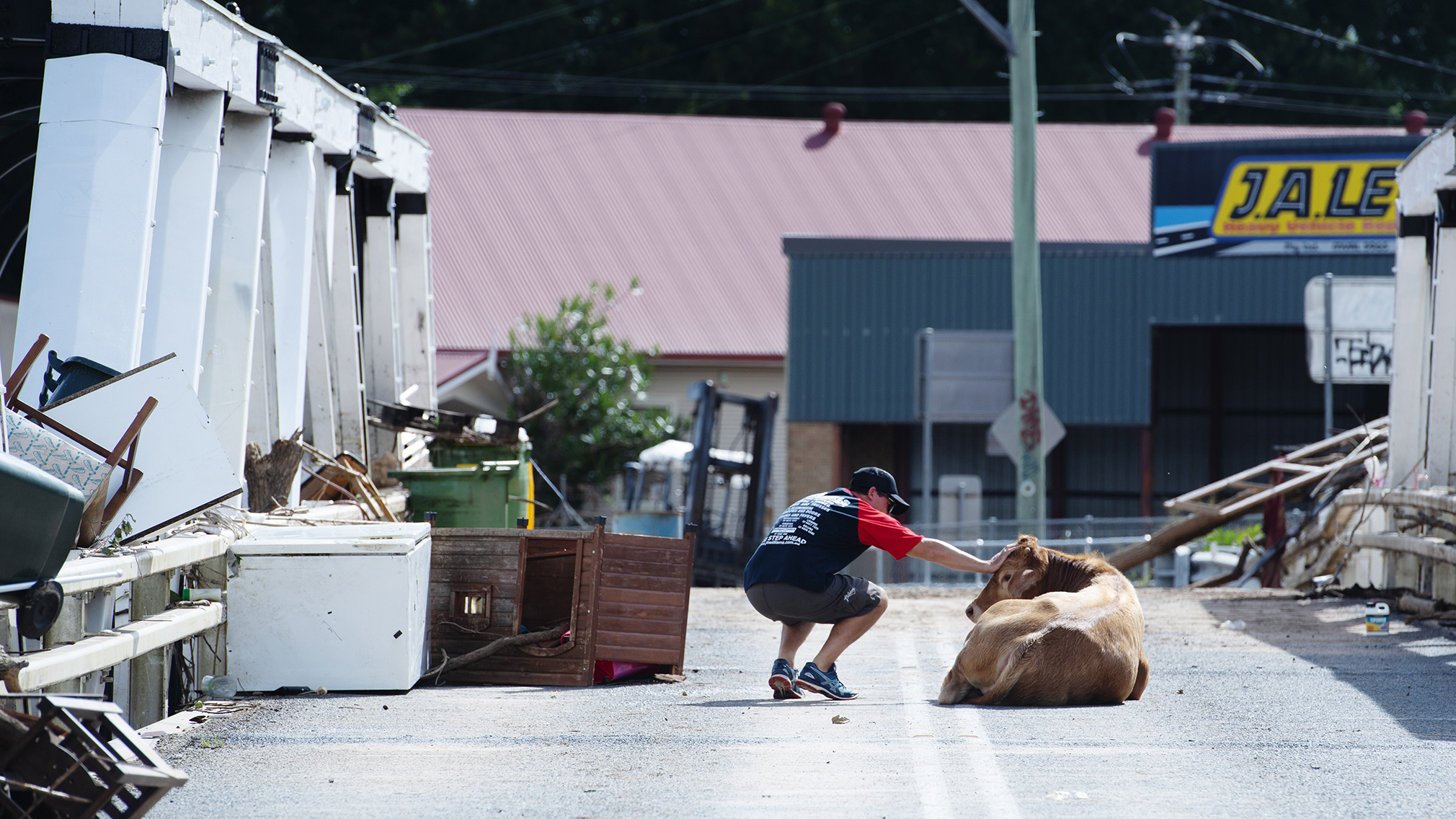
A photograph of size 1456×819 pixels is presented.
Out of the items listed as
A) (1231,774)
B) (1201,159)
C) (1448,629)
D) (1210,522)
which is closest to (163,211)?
(1231,774)

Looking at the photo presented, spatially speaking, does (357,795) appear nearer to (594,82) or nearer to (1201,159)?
(1201,159)

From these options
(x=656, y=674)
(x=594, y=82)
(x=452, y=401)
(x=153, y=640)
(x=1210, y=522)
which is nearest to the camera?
(x=153, y=640)

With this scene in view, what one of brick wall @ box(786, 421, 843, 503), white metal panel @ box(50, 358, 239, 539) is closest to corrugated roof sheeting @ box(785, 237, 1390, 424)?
brick wall @ box(786, 421, 843, 503)

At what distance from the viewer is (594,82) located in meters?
46.2

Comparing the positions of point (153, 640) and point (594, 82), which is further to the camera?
point (594, 82)

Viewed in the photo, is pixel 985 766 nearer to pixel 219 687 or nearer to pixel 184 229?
pixel 219 687

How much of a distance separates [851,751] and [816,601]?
6.18ft

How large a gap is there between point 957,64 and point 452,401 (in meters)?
24.4

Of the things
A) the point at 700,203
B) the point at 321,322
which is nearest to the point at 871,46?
the point at 700,203

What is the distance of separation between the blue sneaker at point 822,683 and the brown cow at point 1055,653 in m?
0.65

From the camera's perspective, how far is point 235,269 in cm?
1107

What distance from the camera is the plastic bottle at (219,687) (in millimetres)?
8258

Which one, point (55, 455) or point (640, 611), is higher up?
point (55, 455)

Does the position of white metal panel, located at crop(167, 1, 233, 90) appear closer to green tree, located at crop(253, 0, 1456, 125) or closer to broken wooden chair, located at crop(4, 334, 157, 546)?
broken wooden chair, located at crop(4, 334, 157, 546)
